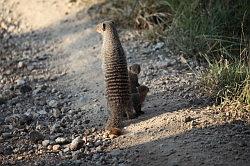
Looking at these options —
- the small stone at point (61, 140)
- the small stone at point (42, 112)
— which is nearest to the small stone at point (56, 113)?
the small stone at point (42, 112)

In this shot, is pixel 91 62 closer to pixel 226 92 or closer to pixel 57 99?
pixel 57 99

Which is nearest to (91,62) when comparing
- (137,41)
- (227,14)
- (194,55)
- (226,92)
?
(137,41)

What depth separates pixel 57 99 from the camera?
22.4 feet

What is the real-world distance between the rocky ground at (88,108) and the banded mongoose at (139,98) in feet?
0.30

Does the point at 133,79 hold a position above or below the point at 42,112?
above

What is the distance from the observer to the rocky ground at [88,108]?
A: 16.8 feet

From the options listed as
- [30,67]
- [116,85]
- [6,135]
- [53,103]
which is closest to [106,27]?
[116,85]

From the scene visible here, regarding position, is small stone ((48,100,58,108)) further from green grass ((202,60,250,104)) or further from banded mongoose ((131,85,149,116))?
green grass ((202,60,250,104))

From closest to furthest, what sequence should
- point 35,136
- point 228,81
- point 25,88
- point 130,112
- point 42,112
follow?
point 35,136
point 130,112
point 228,81
point 42,112
point 25,88

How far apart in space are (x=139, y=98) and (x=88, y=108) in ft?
2.42

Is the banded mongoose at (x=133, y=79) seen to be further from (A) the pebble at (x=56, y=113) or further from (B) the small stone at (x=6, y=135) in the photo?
(B) the small stone at (x=6, y=135)

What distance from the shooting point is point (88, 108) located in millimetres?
6355

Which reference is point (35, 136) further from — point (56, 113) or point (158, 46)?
point (158, 46)

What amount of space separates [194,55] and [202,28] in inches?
15.0
